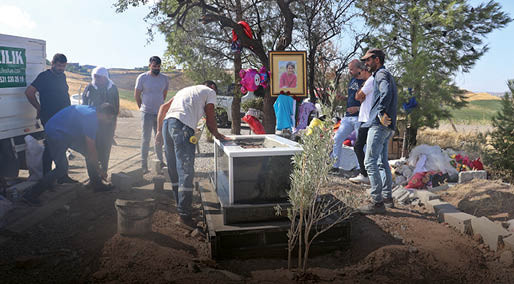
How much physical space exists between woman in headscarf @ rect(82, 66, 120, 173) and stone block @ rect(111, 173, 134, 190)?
524mm

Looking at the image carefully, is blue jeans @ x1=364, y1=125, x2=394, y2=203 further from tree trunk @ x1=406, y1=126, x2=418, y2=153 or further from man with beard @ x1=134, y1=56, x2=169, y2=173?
tree trunk @ x1=406, y1=126, x2=418, y2=153

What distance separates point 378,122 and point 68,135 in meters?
4.11

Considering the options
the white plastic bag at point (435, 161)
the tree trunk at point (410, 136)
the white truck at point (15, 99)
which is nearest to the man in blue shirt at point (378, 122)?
the white plastic bag at point (435, 161)

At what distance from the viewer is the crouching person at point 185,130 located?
4371mm

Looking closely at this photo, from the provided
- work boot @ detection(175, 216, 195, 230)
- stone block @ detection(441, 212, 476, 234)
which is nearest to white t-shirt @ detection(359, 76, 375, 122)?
stone block @ detection(441, 212, 476, 234)

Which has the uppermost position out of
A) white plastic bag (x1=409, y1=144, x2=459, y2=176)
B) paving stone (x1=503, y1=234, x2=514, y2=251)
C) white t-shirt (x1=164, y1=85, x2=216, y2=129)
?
white t-shirt (x1=164, y1=85, x2=216, y2=129)

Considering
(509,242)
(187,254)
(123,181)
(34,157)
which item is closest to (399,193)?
(509,242)

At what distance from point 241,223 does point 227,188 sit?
46cm

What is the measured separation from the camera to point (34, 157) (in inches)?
240

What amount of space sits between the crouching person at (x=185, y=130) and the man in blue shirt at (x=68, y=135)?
1.25 m

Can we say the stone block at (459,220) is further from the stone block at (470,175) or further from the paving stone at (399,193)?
the stone block at (470,175)

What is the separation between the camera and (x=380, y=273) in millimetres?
3463

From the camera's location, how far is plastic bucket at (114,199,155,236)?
390cm

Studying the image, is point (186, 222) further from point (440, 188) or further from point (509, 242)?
point (440, 188)
